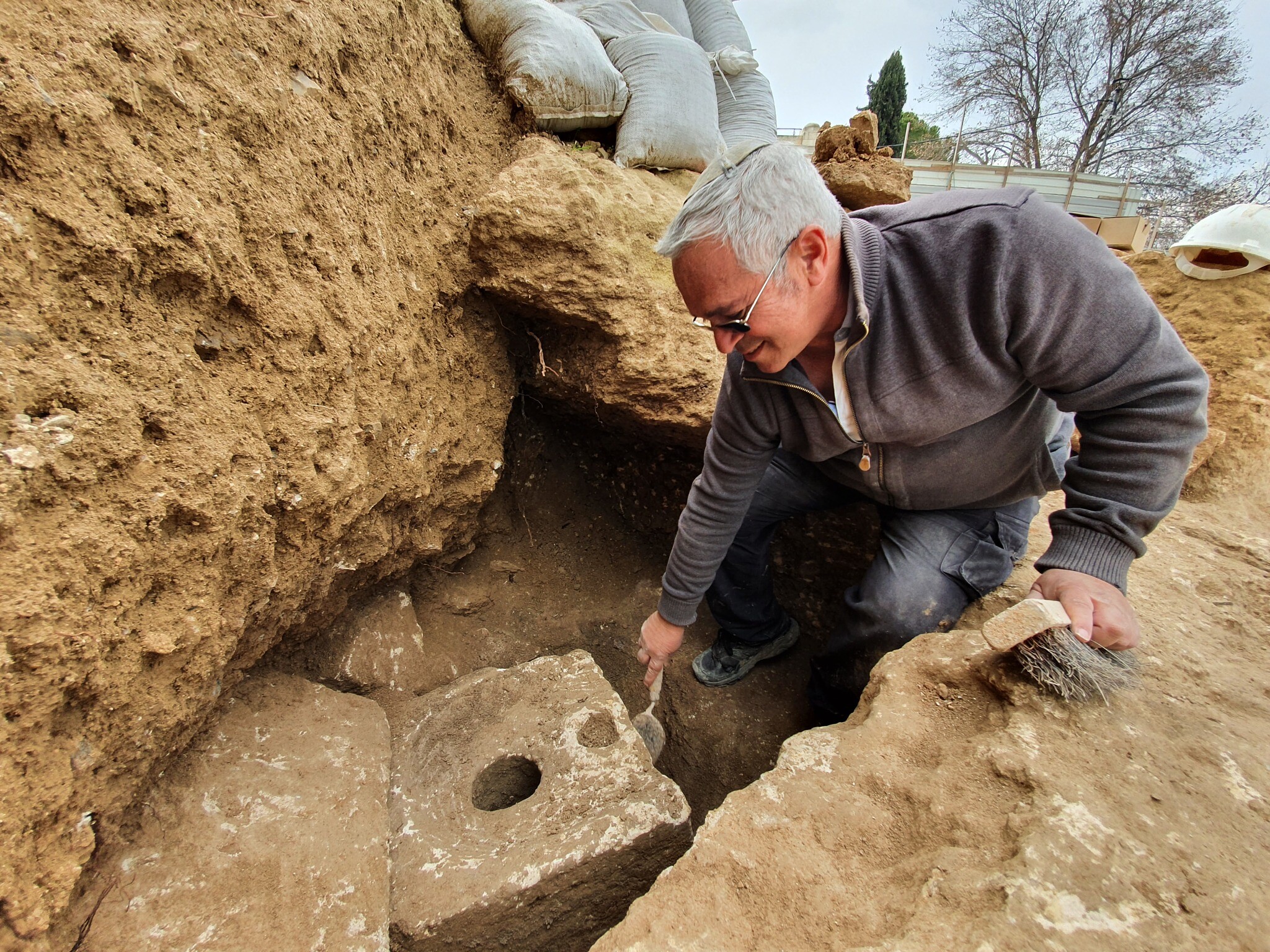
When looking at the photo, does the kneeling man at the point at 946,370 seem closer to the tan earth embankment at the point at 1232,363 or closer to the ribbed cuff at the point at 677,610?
the ribbed cuff at the point at 677,610

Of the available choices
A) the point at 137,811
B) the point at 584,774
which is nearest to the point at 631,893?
the point at 584,774

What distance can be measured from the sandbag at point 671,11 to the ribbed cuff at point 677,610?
3.15 metres

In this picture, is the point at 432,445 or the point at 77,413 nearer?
the point at 77,413

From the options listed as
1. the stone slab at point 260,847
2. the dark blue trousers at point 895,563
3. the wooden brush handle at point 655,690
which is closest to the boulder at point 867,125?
the dark blue trousers at point 895,563

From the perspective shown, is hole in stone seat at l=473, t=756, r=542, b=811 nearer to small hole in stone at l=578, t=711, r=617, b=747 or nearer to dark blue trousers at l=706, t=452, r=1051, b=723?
small hole in stone at l=578, t=711, r=617, b=747

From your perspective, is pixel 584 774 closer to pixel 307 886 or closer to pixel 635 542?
pixel 307 886

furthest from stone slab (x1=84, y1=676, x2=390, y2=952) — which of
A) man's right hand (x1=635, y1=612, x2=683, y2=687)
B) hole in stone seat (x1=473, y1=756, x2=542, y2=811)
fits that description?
man's right hand (x1=635, y1=612, x2=683, y2=687)

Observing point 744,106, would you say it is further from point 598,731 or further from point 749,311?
point 598,731

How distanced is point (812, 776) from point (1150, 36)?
656 inches

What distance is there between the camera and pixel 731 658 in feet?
7.43

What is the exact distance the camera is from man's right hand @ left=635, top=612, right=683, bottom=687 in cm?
176

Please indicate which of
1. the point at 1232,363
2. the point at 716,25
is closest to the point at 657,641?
the point at 1232,363

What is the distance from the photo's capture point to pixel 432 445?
1.81 meters

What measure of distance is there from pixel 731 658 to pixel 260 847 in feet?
5.07
